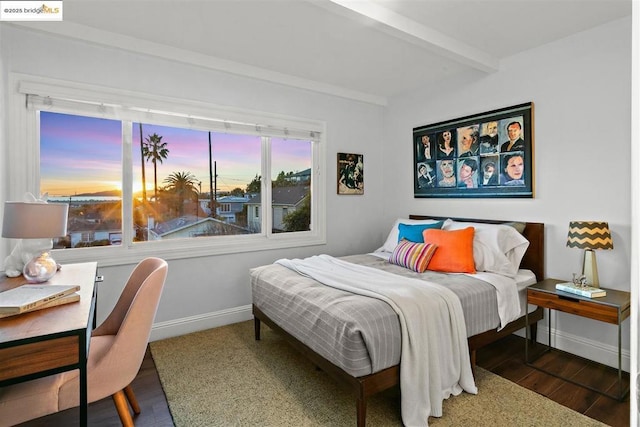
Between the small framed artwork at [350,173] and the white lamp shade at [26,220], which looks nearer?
the white lamp shade at [26,220]

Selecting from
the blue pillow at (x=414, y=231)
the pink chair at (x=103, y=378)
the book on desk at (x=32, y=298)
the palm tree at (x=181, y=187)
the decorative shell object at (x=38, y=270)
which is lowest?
the pink chair at (x=103, y=378)

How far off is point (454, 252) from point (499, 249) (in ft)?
1.28

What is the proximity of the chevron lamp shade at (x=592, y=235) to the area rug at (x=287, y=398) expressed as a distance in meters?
1.11

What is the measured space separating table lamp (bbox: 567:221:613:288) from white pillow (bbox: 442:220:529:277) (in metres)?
0.41

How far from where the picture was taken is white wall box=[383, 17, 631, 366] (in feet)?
8.14

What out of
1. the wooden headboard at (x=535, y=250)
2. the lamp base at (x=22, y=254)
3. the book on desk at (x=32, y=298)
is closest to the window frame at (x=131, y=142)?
the lamp base at (x=22, y=254)

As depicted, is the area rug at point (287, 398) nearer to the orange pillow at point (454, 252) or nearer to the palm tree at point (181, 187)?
the orange pillow at point (454, 252)

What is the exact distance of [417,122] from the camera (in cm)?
404

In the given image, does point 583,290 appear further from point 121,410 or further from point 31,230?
point 31,230

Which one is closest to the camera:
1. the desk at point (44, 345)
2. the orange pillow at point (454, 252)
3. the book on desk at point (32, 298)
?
the desk at point (44, 345)

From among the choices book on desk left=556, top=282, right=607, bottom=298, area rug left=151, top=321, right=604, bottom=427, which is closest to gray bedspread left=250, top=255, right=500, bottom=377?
area rug left=151, top=321, right=604, bottom=427

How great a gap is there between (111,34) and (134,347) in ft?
8.15

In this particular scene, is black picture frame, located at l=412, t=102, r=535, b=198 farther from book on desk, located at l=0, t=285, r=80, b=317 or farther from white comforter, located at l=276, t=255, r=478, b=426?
book on desk, located at l=0, t=285, r=80, b=317

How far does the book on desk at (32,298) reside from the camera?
1.22 metres
